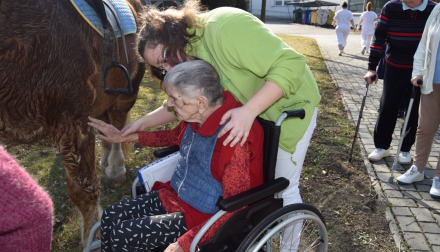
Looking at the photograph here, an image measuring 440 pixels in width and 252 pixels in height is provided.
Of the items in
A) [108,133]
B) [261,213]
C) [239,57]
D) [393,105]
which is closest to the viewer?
[239,57]

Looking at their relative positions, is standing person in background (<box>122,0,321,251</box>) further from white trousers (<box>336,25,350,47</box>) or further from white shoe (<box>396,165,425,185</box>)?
white trousers (<box>336,25,350,47</box>)

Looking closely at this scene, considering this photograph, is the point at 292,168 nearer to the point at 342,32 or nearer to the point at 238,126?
the point at 238,126

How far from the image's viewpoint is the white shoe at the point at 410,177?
3781 millimetres

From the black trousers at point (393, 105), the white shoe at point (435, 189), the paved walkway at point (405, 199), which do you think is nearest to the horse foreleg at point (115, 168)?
the paved walkway at point (405, 199)

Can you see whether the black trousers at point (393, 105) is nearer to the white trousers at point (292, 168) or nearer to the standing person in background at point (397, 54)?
the standing person in background at point (397, 54)

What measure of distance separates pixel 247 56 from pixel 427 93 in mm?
2459

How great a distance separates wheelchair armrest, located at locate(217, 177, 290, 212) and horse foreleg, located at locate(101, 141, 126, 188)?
2.34 m

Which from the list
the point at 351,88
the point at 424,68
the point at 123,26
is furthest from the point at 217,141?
the point at 351,88

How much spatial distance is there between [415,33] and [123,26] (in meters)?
3.02

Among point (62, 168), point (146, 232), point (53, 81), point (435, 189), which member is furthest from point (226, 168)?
point (62, 168)

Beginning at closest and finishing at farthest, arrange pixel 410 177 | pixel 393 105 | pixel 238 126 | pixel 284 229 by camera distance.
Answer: pixel 238 126 → pixel 284 229 → pixel 410 177 → pixel 393 105

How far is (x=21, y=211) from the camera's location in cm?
90

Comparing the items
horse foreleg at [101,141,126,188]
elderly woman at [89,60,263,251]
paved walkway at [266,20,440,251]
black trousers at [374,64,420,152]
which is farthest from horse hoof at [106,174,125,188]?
black trousers at [374,64,420,152]

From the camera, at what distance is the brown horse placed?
192cm
